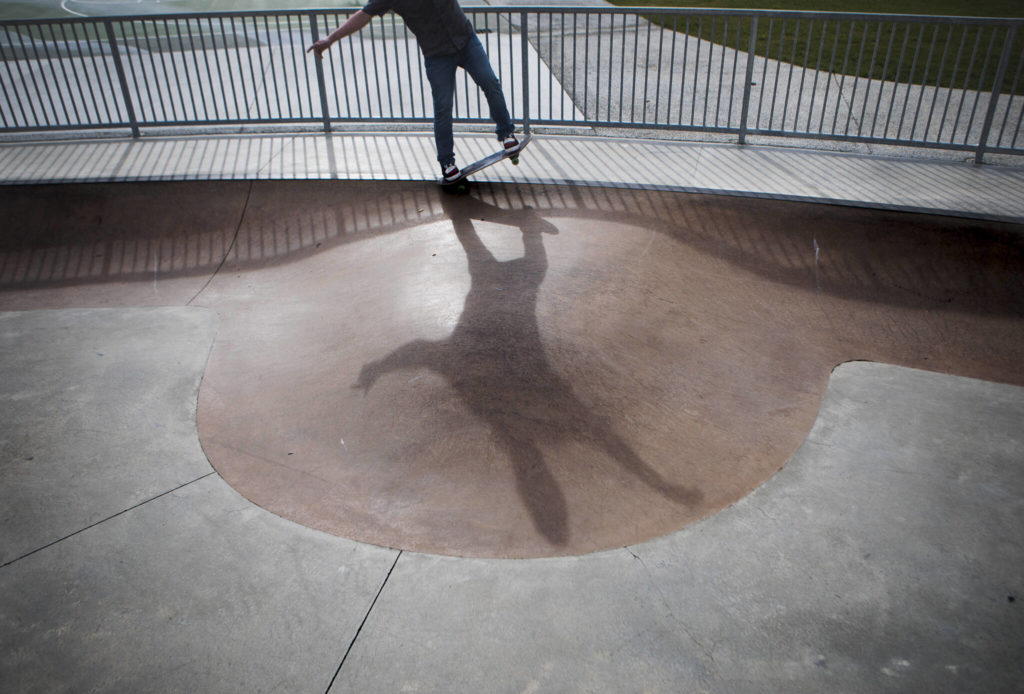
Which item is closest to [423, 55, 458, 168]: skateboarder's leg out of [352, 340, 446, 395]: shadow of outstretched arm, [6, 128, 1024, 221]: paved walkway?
[6, 128, 1024, 221]: paved walkway

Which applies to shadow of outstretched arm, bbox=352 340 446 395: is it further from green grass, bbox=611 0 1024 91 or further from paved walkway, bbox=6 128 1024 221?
green grass, bbox=611 0 1024 91

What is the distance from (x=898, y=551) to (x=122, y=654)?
3693mm

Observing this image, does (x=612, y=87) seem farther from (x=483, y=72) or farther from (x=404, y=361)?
(x=404, y=361)

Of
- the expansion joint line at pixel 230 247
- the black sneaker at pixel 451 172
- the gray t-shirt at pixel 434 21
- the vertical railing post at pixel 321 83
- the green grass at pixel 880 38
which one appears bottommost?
the expansion joint line at pixel 230 247

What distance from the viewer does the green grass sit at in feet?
38.5

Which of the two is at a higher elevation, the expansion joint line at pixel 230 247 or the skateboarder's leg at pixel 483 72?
the skateboarder's leg at pixel 483 72

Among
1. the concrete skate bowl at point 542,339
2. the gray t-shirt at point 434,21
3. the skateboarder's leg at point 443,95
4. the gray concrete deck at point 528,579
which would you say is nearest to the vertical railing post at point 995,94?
the concrete skate bowl at point 542,339

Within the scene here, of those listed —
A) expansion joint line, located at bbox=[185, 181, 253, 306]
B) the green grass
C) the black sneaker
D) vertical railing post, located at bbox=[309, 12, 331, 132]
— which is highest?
vertical railing post, located at bbox=[309, 12, 331, 132]

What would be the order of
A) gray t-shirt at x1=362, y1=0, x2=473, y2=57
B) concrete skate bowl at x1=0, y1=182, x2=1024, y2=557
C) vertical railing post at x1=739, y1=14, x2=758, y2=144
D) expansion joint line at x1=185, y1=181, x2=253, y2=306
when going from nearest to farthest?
1. concrete skate bowl at x1=0, y1=182, x2=1024, y2=557
2. expansion joint line at x1=185, y1=181, x2=253, y2=306
3. gray t-shirt at x1=362, y1=0, x2=473, y2=57
4. vertical railing post at x1=739, y1=14, x2=758, y2=144

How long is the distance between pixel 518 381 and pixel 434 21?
408cm

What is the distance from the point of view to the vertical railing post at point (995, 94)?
7.13 m

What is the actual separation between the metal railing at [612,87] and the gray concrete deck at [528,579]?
4.37m

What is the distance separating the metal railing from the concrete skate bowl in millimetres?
1783

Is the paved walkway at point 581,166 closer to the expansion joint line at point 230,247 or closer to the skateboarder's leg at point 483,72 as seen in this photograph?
the expansion joint line at point 230,247
